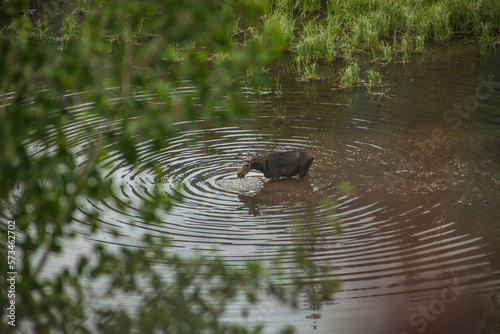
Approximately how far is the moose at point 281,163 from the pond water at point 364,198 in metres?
0.22

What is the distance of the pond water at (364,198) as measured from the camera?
6.02 meters

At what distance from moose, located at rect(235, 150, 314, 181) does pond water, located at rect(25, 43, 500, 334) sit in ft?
0.74

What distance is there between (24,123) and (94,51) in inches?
17.2

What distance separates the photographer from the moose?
344 inches

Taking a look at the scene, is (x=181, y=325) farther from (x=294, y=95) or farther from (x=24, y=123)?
(x=294, y=95)

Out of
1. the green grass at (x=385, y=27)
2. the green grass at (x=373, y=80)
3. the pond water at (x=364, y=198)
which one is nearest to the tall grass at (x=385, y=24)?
the green grass at (x=385, y=27)

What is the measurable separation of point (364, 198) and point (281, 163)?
4.43ft

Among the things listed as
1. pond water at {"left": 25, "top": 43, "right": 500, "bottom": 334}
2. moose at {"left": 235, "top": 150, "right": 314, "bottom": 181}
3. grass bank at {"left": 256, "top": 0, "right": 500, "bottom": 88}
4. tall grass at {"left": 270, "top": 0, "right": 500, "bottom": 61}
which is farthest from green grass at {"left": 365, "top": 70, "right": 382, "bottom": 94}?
moose at {"left": 235, "top": 150, "right": 314, "bottom": 181}

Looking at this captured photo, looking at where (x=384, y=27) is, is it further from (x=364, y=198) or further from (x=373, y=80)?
(x=364, y=198)

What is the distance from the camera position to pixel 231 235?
7301 millimetres

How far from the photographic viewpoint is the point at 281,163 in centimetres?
883

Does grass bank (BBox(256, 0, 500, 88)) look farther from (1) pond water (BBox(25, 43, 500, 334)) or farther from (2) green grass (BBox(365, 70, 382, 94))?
(1) pond water (BBox(25, 43, 500, 334))

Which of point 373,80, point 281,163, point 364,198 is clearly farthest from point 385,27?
point 364,198

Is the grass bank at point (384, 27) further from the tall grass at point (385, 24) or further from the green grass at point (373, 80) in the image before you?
the green grass at point (373, 80)
